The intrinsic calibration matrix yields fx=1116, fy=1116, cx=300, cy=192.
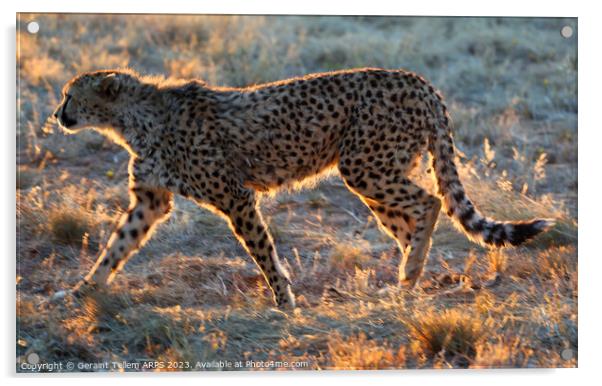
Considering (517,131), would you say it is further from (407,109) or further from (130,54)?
(130,54)

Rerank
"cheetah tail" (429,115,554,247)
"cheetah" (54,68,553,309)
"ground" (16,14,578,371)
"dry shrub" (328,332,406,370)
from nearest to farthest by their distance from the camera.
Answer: "dry shrub" (328,332,406,370), "ground" (16,14,578,371), "cheetah tail" (429,115,554,247), "cheetah" (54,68,553,309)

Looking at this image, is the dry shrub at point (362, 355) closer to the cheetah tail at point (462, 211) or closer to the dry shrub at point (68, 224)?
the cheetah tail at point (462, 211)

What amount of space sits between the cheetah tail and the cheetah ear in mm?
1527

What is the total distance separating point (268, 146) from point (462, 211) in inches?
38.0

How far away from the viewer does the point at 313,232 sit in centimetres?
611

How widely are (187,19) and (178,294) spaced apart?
5.57 feet

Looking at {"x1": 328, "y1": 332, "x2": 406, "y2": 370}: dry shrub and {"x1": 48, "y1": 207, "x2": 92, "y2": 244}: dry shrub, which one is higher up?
{"x1": 48, "y1": 207, "x2": 92, "y2": 244}: dry shrub

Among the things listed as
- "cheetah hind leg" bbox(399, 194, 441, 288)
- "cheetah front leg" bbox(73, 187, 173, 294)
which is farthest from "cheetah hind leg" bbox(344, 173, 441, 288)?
"cheetah front leg" bbox(73, 187, 173, 294)

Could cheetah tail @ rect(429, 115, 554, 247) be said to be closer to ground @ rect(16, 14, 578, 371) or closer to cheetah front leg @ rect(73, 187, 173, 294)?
ground @ rect(16, 14, 578, 371)

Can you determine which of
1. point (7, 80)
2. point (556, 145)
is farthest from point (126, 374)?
point (556, 145)

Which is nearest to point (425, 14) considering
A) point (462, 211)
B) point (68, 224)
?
point (462, 211)

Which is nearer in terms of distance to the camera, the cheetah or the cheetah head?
the cheetah

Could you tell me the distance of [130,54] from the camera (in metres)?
7.18

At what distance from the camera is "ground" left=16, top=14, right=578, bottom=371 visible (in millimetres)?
4793
